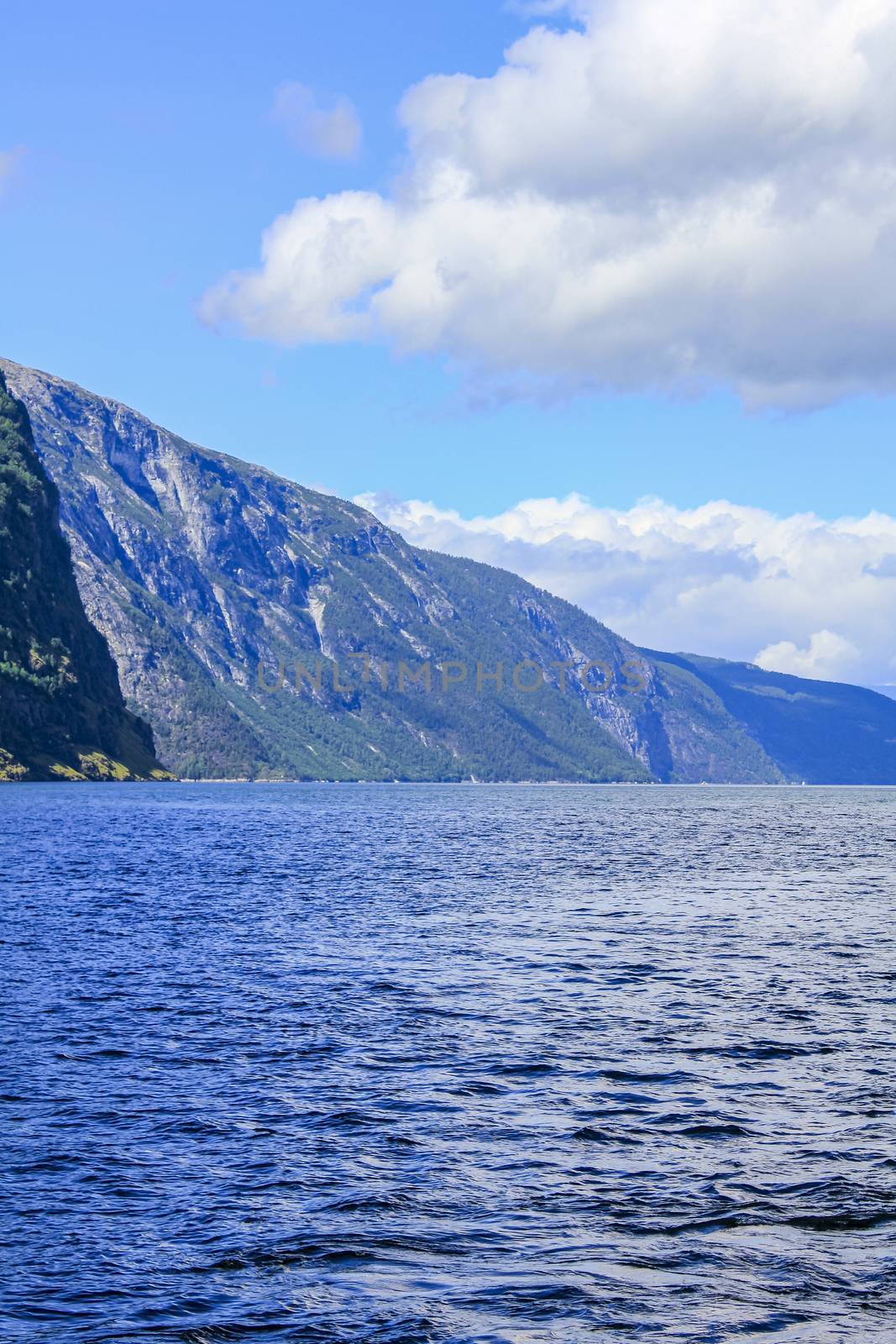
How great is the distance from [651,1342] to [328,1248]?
5.90 meters

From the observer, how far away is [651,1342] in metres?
18.3

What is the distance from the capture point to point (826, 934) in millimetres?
66438

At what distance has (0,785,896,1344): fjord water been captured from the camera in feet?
65.1

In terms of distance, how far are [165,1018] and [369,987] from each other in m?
8.95

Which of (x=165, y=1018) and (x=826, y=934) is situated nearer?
(x=165, y=1018)

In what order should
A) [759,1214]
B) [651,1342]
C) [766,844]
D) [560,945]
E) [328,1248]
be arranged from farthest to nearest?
[766,844] → [560,945] → [759,1214] → [328,1248] → [651,1342]

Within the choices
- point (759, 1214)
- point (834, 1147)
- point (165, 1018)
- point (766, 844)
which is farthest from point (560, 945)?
point (766, 844)

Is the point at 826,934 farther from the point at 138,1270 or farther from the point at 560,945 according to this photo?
the point at 138,1270

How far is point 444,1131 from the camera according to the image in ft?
96.0

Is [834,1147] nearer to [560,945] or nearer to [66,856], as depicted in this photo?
[560,945]

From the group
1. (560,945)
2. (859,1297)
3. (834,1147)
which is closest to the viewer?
(859,1297)

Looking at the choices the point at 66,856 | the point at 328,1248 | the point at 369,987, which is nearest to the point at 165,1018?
the point at 369,987

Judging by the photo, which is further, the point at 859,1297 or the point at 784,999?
the point at 784,999

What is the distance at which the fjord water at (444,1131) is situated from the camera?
19828 millimetres
